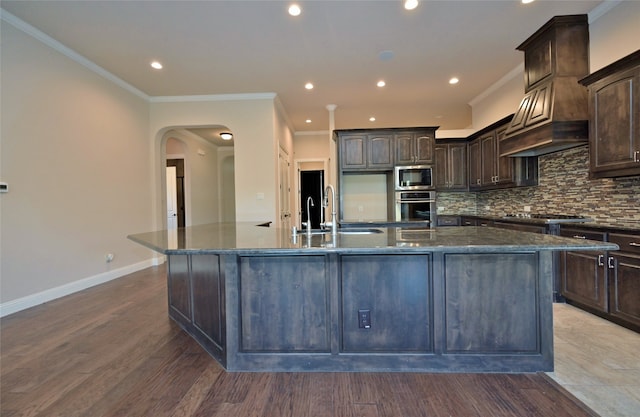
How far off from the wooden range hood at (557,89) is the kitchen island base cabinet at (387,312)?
6.34 ft

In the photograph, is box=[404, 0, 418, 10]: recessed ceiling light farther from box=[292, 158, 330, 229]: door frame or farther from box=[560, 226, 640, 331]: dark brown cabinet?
box=[292, 158, 330, 229]: door frame

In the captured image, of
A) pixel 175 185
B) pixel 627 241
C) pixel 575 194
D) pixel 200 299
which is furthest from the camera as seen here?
pixel 175 185

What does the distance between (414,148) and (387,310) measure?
12.7 feet

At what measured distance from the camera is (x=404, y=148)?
510 centimetres

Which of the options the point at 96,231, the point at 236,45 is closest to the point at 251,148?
the point at 236,45

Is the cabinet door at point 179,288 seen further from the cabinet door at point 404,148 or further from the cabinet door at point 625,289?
the cabinet door at point 404,148

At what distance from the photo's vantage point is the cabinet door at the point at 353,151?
518 centimetres

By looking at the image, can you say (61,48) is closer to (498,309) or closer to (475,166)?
(498,309)

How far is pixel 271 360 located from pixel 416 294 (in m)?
1.02

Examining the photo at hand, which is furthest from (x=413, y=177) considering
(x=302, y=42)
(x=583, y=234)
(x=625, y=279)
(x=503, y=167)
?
(x=625, y=279)

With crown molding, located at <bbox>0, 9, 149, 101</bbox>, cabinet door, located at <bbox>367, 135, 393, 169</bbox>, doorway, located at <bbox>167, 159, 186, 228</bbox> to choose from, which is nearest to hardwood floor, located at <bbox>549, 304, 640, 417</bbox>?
cabinet door, located at <bbox>367, 135, 393, 169</bbox>

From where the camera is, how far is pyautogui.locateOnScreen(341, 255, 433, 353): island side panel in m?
1.82

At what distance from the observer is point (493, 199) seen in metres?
5.05

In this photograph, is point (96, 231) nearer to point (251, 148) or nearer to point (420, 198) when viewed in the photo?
point (251, 148)
